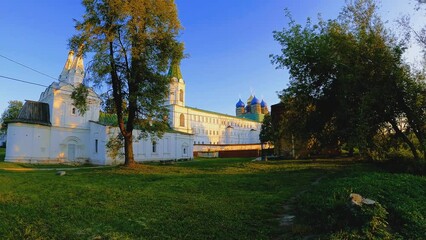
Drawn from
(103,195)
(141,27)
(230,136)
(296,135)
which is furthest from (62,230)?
(230,136)

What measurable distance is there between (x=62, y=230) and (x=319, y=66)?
16.9 metres

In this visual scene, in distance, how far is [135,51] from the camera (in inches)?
800

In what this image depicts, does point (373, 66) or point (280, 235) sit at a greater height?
point (373, 66)

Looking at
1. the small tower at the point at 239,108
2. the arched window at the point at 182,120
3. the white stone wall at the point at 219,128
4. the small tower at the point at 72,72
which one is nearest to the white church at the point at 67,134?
the small tower at the point at 72,72

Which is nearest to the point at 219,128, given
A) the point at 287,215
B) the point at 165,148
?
the point at 165,148

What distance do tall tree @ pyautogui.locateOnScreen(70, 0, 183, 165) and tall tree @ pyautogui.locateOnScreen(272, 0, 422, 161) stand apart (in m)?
7.76

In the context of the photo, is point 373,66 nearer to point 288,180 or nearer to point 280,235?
point 288,180

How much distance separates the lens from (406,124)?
61.4 ft

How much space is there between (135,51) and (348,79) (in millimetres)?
12993

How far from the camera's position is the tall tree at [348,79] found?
1706 centimetres

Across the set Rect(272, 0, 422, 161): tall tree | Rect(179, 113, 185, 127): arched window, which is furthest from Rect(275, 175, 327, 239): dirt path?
Rect(179, 113, 185, 127): arched window

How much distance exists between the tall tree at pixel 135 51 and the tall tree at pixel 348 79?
7.76 meters

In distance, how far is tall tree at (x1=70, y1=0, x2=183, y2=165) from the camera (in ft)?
65.6

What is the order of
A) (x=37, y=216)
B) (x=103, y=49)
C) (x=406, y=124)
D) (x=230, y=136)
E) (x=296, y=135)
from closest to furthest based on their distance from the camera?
1. (x=37, y=216)
2. (x=406, y=124)
3. (x=103, y=49)
4. (x=296, y=135)
5. (x=230, y=136)
